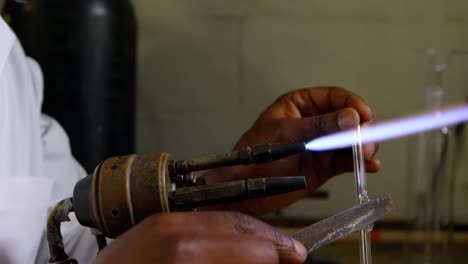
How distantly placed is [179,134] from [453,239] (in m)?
0.80

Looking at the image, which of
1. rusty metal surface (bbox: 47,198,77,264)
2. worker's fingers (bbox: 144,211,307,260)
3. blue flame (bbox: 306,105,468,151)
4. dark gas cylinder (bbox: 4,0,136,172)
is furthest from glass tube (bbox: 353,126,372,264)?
dark gas cylinder (bbox: 4,0,136,172)

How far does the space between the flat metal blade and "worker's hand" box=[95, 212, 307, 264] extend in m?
0.05

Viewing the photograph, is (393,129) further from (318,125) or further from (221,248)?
(221,248)

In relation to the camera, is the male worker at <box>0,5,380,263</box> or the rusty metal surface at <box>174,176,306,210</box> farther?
the male worker at <box>0,5,380,263</box>

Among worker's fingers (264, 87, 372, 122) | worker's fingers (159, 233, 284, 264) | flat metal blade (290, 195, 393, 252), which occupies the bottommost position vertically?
flat metal blade (290, 195, 393, 252)

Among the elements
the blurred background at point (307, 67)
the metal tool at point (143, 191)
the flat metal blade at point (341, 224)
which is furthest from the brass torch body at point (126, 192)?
the blurred background at point (307, 67)

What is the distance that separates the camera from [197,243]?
0.99 feet

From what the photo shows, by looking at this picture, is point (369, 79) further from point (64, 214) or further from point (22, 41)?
point (64, 214)

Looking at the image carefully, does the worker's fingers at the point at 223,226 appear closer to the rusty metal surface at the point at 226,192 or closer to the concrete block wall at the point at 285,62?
the rusty metal surface at the point at 226,192

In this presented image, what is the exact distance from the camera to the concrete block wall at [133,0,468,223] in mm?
1188

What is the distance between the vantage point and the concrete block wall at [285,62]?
3.90 ft

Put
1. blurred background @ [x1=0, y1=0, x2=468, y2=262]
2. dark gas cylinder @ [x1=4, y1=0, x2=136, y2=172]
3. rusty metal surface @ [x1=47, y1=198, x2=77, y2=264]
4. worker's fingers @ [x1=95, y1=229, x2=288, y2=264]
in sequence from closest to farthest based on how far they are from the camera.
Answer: worker's fingers @ [x1=95, y1=229, x2=288, y2=264]
rusty metal surface @ [x1=47, y1=198, x2=77, y2=264]
dark gas cylinder @ [x1=4, y1=0, x2=136, y2=172]
blurred background @ [x1=0, y1=0, x2=468, y2=262]

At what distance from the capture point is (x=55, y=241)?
1.36 feet

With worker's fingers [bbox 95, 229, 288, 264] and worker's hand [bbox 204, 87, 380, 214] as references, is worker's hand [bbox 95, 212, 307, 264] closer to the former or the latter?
worker's fingers [bbox 95, 229, 288, 264]
